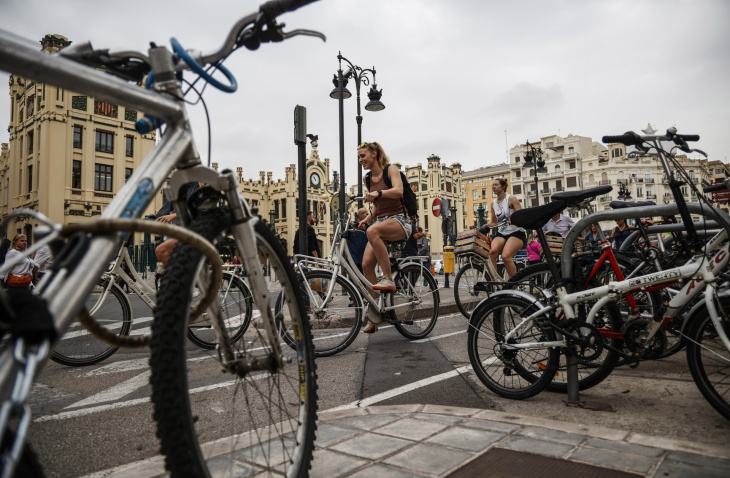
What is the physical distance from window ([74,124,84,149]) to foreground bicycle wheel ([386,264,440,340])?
3517cm

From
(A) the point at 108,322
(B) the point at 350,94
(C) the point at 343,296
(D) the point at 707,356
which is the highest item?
(B) the point at 350,94

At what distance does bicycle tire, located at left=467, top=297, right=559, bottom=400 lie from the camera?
3.05 metres

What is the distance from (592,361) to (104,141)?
38.4 m

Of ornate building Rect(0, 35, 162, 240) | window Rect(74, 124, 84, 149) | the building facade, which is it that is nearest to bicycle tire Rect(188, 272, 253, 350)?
ornate building Rect(0, 35, 162, 240)

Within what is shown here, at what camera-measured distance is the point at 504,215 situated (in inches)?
293

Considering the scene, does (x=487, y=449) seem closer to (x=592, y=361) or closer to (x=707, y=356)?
(x=707, y=356)

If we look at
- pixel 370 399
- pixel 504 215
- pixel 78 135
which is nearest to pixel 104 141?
pixel 78 135

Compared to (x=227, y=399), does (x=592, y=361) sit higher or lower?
higher

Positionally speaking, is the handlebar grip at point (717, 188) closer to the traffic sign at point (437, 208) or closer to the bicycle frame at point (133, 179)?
the bicycle frame at point (133, 179)

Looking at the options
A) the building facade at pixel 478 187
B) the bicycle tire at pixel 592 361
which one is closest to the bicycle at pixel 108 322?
the bicycle tire at pixel 592 361

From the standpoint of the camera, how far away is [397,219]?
546 cm

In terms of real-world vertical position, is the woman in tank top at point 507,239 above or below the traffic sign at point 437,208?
below

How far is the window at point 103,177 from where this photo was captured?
3456 centimetres

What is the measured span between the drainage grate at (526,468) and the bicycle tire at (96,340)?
3676 mm
